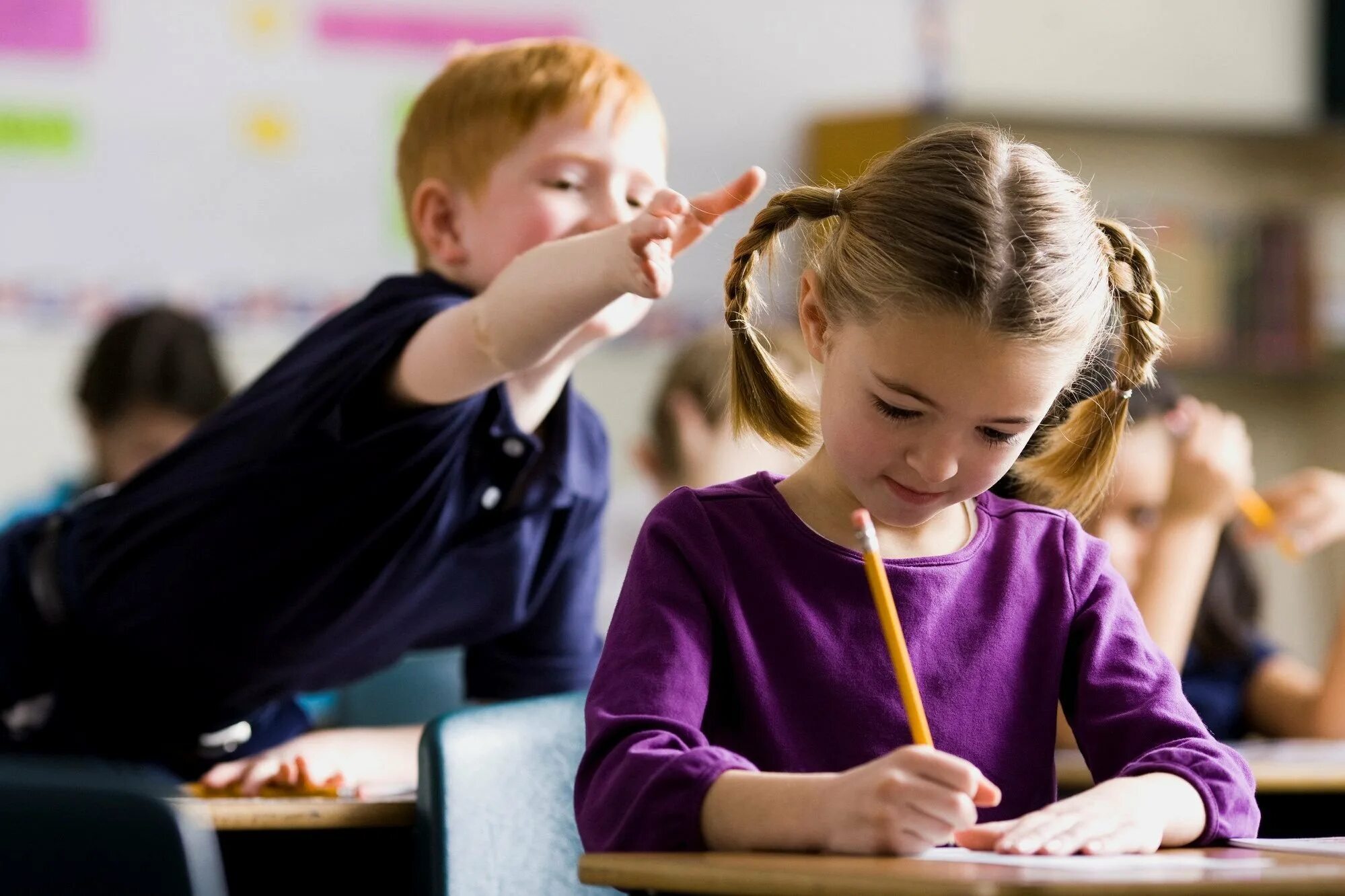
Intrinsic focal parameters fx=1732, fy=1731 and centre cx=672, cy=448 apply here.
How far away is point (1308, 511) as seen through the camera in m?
2.57

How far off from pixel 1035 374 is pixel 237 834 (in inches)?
Result: 33.2

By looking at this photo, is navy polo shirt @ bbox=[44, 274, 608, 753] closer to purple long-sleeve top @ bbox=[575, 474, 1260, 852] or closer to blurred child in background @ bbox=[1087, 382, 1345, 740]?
purple long-sleeve top @ bbox=[575, 474, 1260, 852]

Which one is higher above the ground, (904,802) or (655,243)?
(655,243)

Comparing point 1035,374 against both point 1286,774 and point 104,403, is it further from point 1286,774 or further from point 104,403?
point 104,403

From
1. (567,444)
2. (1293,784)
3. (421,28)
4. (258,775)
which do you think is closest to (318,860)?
(258,775)

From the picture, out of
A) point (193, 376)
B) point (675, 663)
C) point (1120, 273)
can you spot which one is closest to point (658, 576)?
point (675, 663)

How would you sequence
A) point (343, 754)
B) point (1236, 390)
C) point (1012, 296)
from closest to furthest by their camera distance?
point (1012, 296) < point (343, 754) < point (1236, 390)

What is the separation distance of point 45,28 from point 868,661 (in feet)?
9.69

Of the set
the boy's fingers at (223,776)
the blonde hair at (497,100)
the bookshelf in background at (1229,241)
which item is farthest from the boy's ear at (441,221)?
the bookshelf in background at (1229,241)

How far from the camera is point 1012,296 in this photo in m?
1.04

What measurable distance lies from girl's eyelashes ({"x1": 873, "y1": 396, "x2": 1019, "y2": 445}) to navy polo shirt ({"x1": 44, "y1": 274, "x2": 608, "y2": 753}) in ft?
1.93

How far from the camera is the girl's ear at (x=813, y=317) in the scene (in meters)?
1.14

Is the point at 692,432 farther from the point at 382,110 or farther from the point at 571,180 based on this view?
the point at 571,180

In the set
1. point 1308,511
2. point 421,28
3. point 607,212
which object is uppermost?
point 421,28
